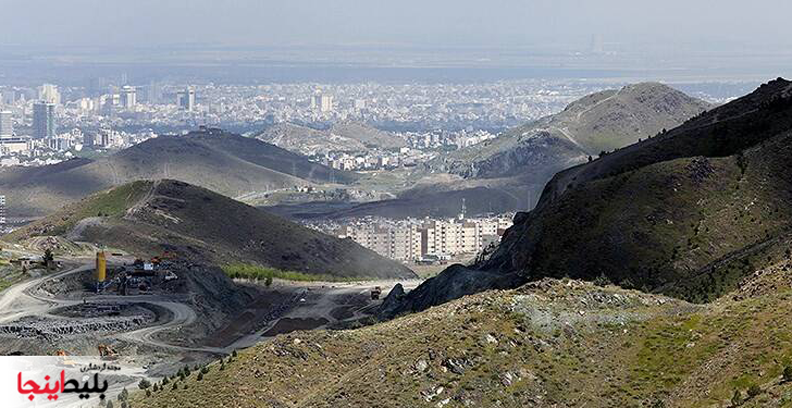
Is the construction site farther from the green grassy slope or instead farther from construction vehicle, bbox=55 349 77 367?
the green grassy slope

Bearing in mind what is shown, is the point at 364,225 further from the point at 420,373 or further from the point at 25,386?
the point at 420,373

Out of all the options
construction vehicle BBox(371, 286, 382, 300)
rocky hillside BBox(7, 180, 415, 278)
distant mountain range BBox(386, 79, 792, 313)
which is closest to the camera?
distant mountain range BBox(386, 79, 792, 313)

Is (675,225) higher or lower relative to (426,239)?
higher

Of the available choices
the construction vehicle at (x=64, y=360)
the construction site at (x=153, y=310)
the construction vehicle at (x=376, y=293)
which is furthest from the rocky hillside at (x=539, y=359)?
the construction vehicle at (x=376, y=293)

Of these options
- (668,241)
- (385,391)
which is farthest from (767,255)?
(385,391)

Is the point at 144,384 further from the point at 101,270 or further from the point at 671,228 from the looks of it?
the point at 101,270

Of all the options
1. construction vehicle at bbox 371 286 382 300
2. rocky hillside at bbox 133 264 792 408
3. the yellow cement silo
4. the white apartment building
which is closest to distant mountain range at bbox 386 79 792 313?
rocky hillside at bbox 133 264 792 408

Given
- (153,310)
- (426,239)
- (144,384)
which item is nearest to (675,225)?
(144,384)
